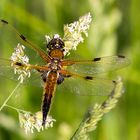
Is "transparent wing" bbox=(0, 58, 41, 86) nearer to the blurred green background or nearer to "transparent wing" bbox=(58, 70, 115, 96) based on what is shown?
"transparent wing" bbox=(58, 70, 115, 96)

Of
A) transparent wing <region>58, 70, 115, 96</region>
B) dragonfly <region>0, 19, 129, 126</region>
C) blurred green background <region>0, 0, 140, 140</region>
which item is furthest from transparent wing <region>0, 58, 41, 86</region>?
blurred green background <region>0, 0, 140, 140</region>

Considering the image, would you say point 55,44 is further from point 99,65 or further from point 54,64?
point 99,65

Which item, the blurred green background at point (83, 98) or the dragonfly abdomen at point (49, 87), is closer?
the dragonfly abdomen at point (49, 87)

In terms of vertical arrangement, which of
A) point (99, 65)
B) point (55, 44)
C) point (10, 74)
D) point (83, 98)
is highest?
point (83, 98)

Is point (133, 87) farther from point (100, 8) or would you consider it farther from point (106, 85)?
point (106, 85)

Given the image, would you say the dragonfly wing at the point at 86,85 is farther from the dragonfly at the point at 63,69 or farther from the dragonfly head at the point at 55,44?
the dragonfly head at the point at 55,44

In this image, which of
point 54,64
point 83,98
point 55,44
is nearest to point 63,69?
point 54,64

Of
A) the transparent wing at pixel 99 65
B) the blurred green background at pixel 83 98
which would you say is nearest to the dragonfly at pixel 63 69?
the transparent wing at pixel 99 65
